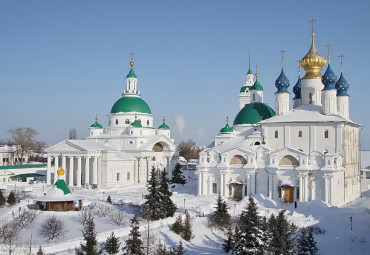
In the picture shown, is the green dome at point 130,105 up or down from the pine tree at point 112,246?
up

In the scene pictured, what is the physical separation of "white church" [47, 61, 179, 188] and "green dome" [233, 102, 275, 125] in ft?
32.4

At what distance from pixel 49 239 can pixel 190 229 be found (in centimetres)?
659

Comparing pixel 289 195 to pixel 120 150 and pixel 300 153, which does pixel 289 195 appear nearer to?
pixel 300 153

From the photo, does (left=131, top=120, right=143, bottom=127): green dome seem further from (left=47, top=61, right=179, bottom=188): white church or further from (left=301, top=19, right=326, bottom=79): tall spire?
(left=301, top=19, right=326, bottom=79): tall spire

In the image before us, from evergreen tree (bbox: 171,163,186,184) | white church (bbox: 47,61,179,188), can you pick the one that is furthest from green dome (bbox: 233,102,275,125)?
white church (bbox: 47,61,179,188)

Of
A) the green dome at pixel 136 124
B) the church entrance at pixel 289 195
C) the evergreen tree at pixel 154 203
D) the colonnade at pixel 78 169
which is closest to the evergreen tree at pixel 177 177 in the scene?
the green dome at pixel 136 124

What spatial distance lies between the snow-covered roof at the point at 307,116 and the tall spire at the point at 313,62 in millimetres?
3224

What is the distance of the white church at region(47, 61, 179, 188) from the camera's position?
41719 mm

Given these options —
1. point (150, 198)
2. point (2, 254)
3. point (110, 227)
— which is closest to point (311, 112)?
point (150, 198)

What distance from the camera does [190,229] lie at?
2242 centimetres

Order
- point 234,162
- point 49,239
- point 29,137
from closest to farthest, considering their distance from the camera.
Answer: point 49,239
point 234,162
point 29,137

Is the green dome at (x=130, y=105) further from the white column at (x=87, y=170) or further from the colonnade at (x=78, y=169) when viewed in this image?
the white column at (x=87, y=170)

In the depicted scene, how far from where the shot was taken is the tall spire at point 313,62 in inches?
1443

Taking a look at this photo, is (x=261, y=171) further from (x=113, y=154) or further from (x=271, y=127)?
(x=113, y=154)
